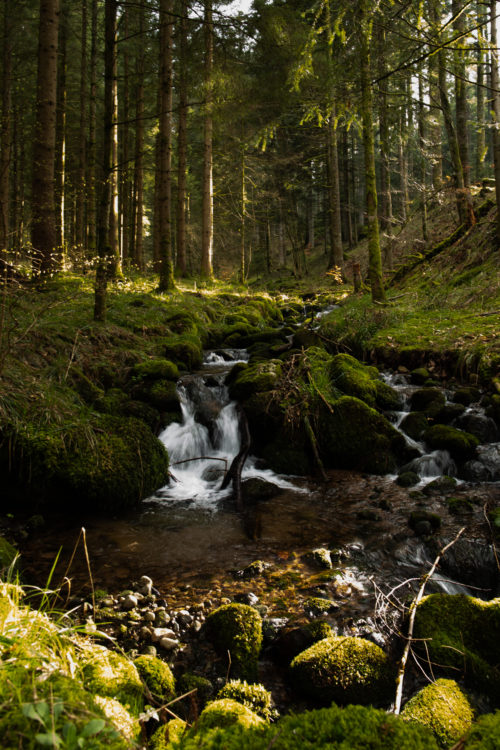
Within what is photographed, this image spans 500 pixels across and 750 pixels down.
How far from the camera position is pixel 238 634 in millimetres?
2826

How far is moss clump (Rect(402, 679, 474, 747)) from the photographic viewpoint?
206 cm

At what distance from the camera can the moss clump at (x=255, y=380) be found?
716 cm

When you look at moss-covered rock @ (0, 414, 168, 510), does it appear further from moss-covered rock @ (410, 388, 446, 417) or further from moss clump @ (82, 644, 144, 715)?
moss-covered rock @ (410, 388, 446, 417)

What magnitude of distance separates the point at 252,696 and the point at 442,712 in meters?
1.04

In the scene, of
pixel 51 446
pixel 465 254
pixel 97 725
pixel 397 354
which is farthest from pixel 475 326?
pixel 97 725

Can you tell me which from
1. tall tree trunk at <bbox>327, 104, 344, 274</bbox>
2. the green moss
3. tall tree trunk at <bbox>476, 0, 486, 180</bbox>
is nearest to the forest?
the green moss

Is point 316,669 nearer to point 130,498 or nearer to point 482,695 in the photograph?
point 482,695

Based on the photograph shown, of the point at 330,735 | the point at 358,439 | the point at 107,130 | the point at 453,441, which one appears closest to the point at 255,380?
the point at 358,439

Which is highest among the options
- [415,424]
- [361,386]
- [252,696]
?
[361,386]

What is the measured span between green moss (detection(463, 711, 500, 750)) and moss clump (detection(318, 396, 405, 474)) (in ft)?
15.6

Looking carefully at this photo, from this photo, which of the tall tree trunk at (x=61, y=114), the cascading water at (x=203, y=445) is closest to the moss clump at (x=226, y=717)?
the cascading water at (x=203, y=445)

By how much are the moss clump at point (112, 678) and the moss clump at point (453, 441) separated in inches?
208

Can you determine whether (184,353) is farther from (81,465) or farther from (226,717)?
(226,717)

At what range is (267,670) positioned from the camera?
8.95 ft
